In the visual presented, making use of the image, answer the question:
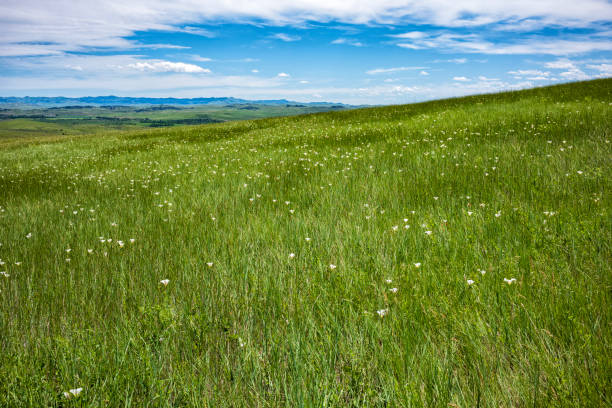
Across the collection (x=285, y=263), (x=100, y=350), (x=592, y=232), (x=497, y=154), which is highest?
(x=497, y=154)

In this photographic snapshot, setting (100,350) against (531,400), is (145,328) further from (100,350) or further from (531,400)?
(531,400)

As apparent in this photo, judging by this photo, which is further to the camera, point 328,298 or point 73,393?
point 328,298

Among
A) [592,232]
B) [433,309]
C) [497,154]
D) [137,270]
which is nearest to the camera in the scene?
[433,309]

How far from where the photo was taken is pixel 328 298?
292 centimetres

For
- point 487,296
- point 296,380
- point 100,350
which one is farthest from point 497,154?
point 100,350

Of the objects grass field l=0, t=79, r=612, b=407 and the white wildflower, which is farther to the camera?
grass field l=0, t=79, r=612, b=407

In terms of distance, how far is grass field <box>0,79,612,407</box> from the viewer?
199 centimetres

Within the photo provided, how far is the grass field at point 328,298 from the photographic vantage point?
1986 millimetres

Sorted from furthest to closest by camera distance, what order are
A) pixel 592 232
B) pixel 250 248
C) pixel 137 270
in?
pixel 250 248 → pixel 137 270 → pixel 592 232

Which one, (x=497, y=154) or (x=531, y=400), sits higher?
(x=497, y=154)

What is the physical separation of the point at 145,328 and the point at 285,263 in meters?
1.49

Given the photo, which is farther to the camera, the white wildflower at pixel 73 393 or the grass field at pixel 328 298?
the grass field at pixel 328 298

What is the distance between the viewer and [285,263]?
3590mm

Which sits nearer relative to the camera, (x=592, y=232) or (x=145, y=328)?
(x=145, y=328)
